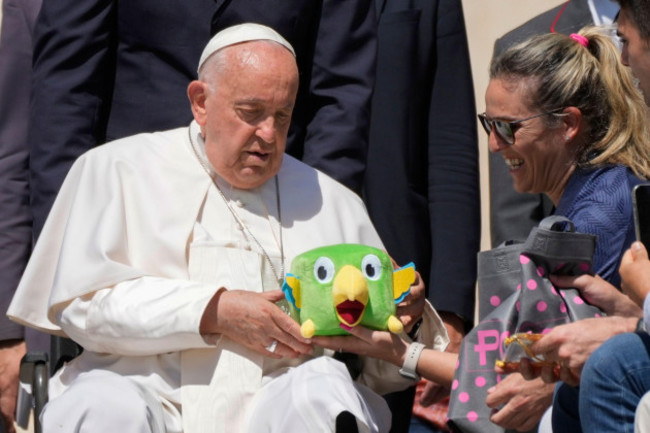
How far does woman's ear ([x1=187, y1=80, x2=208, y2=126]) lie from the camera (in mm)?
5344

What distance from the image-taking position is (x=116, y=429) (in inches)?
183

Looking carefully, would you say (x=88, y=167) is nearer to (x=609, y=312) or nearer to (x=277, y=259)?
(x=277, y=259)

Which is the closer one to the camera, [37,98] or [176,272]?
[176,272]

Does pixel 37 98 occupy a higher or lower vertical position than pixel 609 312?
higher

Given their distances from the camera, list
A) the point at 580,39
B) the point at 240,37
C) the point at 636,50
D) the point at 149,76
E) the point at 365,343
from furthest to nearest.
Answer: the point at 149,76
the point at 580,39
the point at 240,37
the point at 365,343
the point at 636,50

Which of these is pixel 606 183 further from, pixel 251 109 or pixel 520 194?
pixel 251 109

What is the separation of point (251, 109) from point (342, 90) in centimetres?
74

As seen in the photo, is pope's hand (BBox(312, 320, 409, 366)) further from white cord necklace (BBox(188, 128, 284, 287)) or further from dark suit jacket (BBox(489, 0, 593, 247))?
dark suit jacket (BBox(489, 0, 593, 247))

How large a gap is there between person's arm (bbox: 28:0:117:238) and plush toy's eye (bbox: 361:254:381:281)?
52.8 inches

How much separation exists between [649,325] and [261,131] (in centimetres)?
155

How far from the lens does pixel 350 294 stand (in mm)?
4762

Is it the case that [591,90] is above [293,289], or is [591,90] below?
above

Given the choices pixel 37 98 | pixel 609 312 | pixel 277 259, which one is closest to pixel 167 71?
pixel 37 98

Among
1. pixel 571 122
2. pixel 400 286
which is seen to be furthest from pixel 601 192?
pixel 400 286
